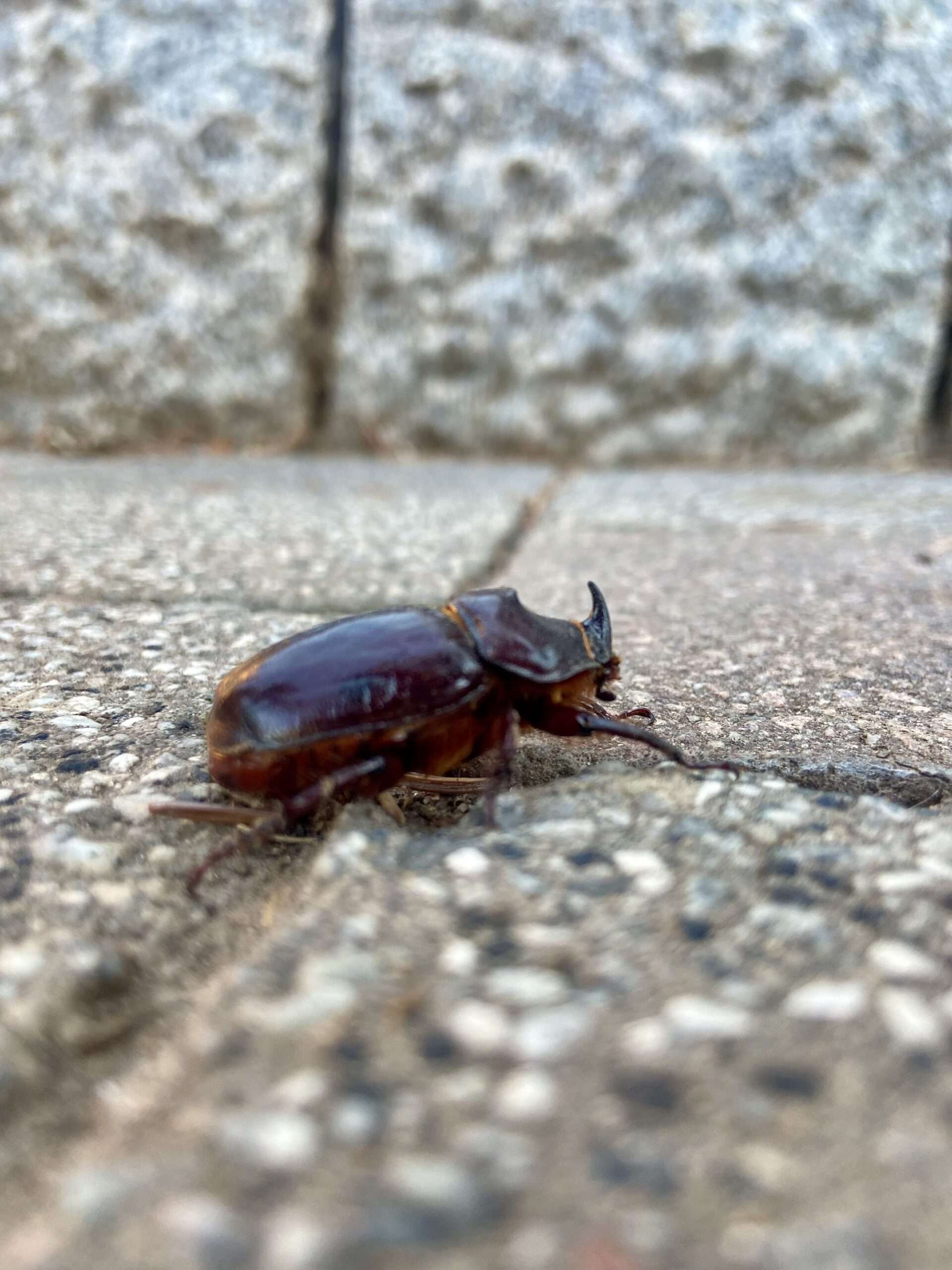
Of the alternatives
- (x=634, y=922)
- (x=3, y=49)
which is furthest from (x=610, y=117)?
(x=634, y=922)

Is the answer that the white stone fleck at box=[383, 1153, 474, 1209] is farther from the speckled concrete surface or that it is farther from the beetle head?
the beetle head

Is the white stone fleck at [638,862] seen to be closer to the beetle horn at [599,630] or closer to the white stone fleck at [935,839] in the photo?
the white stone fleck at [935,839]

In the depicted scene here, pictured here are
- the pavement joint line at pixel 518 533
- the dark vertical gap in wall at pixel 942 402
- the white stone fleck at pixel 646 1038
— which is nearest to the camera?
the white stone fleck at pixel 646 1038

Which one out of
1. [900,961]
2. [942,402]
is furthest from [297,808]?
[942,402]

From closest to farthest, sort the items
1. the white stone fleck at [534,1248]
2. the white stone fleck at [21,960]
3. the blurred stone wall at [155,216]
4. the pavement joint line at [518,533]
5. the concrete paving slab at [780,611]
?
the white stone fleck at [534,1248] → the white stone fleck at [21,960] → the concrete paving slab at [780,611] → the pavement joint line at [518,533] → the blurred stone wall at [155,216]

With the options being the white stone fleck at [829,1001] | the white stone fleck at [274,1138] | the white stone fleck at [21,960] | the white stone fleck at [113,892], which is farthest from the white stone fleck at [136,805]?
the white stone fleck at [829,1001]

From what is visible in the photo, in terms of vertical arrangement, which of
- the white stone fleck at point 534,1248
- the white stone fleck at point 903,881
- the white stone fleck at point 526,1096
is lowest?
the white stone fleck at point 534,1248

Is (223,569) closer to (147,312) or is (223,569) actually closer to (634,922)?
(634,922)
